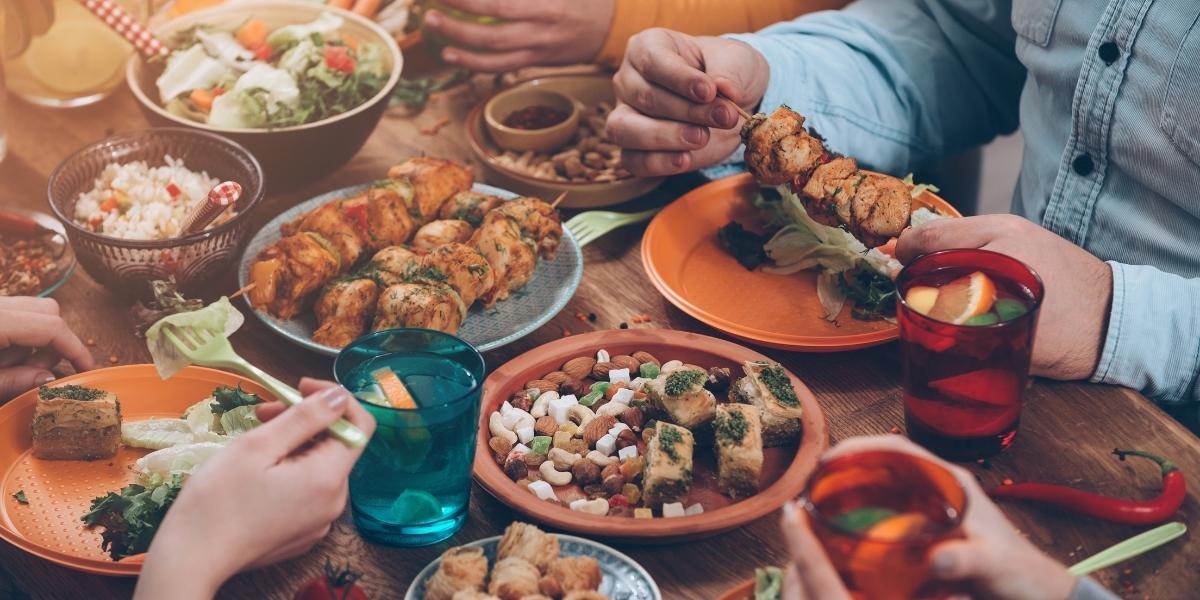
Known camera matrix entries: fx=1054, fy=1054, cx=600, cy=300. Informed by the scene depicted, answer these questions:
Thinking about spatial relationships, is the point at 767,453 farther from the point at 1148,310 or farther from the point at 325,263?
the point at 325,263


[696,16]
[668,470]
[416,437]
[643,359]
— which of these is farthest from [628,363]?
[696,16]

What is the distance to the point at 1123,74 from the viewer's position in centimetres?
255

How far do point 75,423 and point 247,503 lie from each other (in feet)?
2.26

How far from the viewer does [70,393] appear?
79.7 inches

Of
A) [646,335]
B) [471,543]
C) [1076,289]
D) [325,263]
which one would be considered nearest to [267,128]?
[325,263]

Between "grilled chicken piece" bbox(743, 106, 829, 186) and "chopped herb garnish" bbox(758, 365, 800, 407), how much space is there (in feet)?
2.04

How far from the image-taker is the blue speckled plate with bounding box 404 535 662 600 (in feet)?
5.48

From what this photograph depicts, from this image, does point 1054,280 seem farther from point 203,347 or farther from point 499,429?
point 203,347

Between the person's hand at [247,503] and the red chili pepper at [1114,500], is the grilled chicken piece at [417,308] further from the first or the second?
the red chili pepper at [1114,500]

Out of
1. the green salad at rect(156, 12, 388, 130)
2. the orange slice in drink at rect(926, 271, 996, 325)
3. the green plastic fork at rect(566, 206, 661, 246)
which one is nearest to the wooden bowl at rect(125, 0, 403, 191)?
the green salad at rect(156, 12, 388, 130)

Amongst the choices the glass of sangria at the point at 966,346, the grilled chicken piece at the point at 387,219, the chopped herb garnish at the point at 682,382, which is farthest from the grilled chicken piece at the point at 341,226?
the glass of sangria at the point at 966,346

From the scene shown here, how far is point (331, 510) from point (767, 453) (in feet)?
2.80

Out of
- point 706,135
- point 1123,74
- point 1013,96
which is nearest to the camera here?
point 1123,74

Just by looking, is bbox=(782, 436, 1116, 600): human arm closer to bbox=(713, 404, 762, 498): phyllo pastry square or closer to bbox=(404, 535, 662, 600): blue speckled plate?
bbox=(404, 535, 662, 600): blue speckled plate
